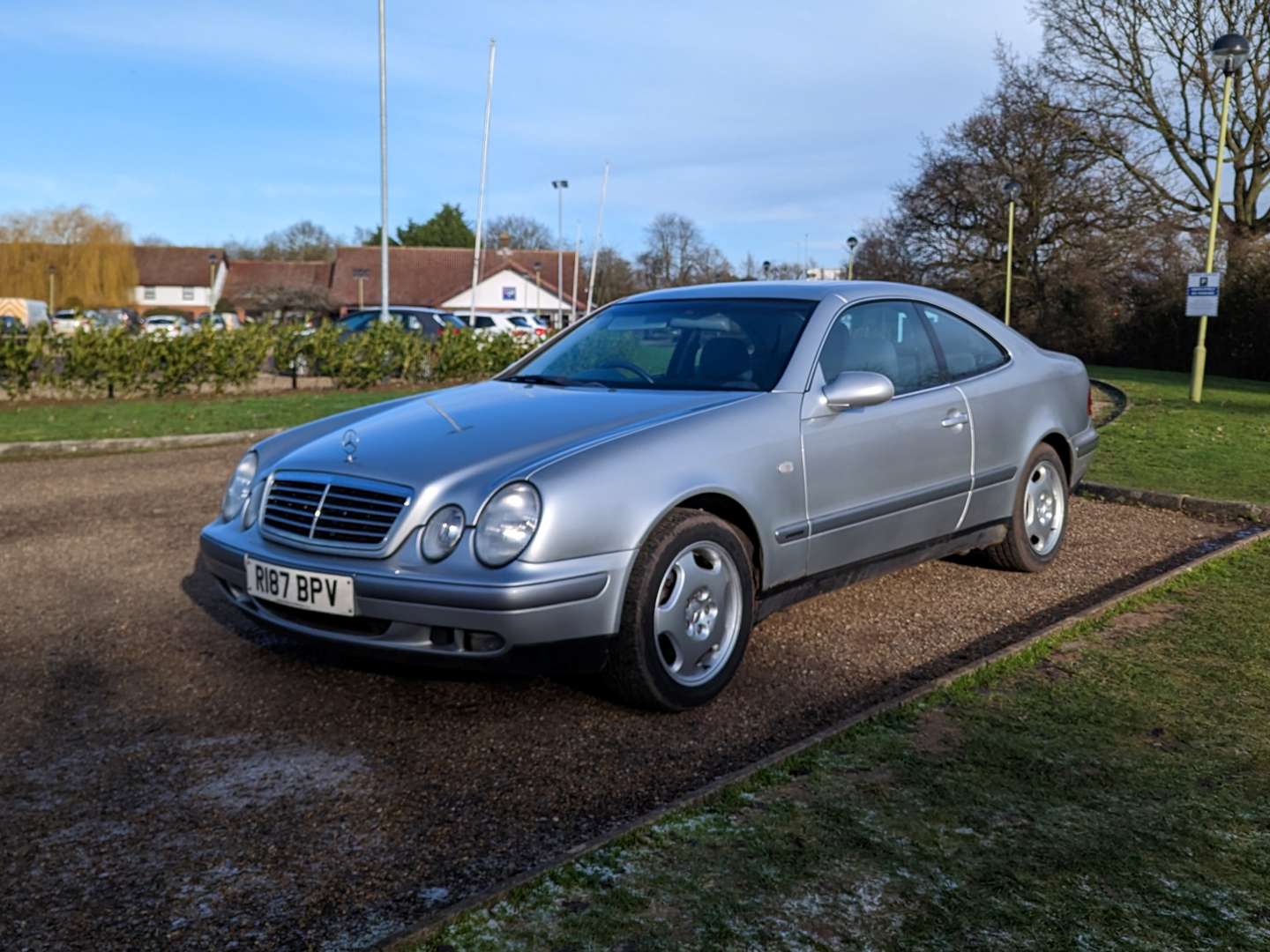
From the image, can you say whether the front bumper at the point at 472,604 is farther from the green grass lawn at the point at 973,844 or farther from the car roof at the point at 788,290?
the car roof at the point at 788,290

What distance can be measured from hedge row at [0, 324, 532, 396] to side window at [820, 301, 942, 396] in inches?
577

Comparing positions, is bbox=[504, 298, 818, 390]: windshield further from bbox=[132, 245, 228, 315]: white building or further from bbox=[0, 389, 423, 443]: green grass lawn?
bbox=[132, 245, 228, 315]: white building

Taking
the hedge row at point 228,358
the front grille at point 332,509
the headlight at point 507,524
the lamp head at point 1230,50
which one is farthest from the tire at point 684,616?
the lamp head at point 1230,50

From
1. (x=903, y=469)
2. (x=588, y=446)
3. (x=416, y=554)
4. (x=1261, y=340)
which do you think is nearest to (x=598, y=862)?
(x=416, y=554)

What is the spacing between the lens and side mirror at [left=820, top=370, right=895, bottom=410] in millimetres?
4844

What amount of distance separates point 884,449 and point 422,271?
79338mm

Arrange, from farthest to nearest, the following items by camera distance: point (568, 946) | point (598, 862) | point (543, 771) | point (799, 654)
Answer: point (799, 654) → point (543, 771) → point (598, 862) → point (568, 946)

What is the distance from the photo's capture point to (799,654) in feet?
16.5

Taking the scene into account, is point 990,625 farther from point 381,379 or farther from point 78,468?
point 381,379

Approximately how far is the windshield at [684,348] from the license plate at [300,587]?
164cm

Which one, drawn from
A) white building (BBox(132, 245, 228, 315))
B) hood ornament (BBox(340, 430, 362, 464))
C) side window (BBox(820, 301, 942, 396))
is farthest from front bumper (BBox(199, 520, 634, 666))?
white building (BBox(132, 245, 228, 315))

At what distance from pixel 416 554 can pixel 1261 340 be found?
3000 centimetres

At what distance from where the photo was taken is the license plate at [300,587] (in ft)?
13.2

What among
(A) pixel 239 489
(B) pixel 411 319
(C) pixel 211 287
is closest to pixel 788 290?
(A) pixel 239 489
